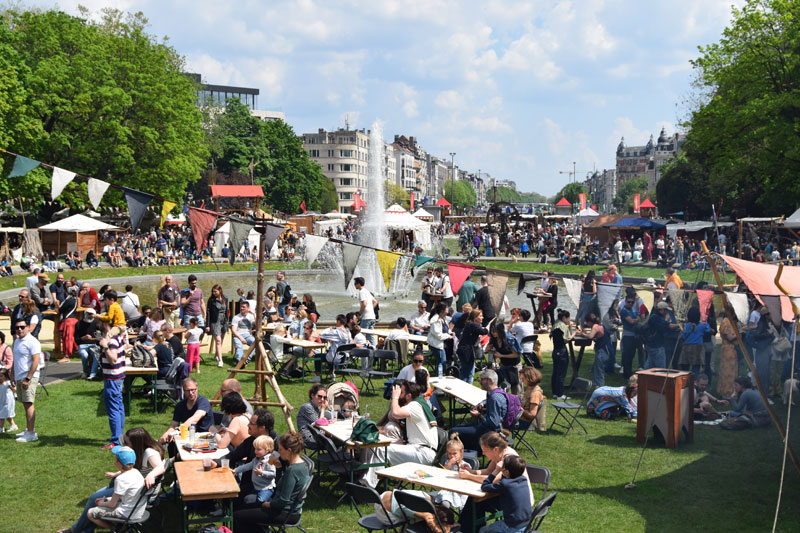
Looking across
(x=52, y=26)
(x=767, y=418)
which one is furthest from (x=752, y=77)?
(x=52, y=26)

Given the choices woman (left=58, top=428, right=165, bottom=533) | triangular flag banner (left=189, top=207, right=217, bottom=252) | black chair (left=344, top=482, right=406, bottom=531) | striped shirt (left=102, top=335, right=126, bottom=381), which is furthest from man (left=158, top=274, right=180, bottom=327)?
black chair (left=344, top=482, right=406, bottom=531)

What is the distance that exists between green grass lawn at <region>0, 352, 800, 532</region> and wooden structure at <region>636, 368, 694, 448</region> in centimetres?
25

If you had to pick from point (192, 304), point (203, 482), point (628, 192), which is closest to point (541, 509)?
point (203, 482)

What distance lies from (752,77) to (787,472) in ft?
98.6

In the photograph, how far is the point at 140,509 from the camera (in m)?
6.89

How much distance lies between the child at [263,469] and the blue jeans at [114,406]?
356 centimetres

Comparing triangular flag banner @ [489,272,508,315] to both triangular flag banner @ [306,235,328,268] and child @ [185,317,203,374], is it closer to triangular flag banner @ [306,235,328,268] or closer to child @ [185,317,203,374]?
triangular flag banner @ [306,235,328,268]

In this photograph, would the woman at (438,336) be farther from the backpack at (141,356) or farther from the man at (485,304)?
the backpack at (141,356)

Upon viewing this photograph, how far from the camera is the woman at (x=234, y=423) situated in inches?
318

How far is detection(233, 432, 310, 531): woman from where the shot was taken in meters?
6.91

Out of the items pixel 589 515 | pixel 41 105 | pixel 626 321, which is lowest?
pixel 589 515

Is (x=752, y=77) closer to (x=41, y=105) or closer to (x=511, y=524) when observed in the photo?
(x=511, y=524)

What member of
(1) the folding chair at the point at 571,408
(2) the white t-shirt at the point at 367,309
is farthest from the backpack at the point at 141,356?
(1) the folding chair at the point at 571,408

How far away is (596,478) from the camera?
29.9 feet
